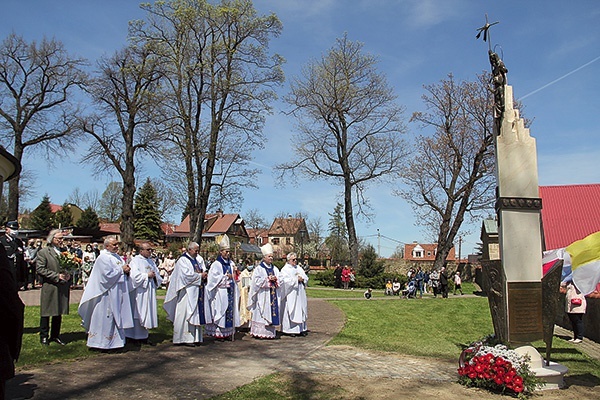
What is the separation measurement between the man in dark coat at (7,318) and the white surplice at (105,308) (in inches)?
238

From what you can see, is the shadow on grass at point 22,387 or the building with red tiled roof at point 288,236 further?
the building with red tiled roof at point 288,236

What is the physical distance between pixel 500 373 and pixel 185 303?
6.39 meters

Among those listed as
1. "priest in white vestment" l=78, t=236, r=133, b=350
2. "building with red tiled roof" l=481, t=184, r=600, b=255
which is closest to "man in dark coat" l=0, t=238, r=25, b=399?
"priest in white vestment" l=78, t=236, r=133, b=350

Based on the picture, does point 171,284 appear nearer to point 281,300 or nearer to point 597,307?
point 281,300

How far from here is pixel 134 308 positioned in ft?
34.3

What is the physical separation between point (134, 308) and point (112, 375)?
266cm

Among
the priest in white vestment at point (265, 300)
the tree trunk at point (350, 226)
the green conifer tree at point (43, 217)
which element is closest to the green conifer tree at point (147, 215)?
the green conifer tree at point (43, 217)

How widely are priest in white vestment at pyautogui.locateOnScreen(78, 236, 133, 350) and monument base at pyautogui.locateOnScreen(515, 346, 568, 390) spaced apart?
687 cm

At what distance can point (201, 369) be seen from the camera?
856 centimetres

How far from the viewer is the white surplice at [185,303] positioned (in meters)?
10.9

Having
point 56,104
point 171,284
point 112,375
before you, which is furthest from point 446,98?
point 112,375

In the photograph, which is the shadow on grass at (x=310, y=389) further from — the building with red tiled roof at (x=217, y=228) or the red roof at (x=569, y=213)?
the building with red tiled roof at (x=217, y=228)

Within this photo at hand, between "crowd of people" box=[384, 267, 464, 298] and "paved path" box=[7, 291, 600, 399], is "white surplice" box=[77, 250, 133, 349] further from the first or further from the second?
"crowd of people" box=[384, 267, 464, 298]

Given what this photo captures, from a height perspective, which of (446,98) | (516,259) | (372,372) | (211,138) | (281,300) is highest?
(446,98)
